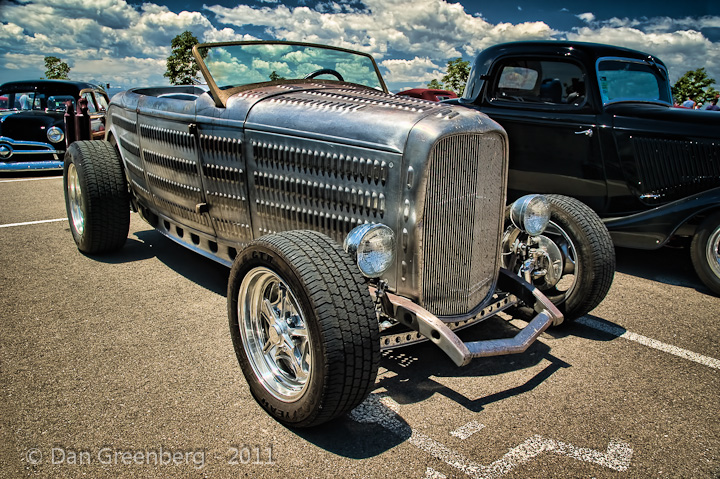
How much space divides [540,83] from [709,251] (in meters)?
2.29

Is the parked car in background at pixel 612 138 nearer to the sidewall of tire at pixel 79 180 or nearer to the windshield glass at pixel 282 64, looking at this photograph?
the windshield glass at pixel 282 64

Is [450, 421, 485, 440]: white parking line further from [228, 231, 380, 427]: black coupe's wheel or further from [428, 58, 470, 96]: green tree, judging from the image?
[428, 58, 470, 96]: green tree

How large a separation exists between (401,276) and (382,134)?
0.73m

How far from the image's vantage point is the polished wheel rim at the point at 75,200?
4.84m

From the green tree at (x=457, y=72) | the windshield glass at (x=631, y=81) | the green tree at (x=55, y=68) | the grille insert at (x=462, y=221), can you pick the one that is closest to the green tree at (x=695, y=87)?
the green tree at (x=457, y=72)

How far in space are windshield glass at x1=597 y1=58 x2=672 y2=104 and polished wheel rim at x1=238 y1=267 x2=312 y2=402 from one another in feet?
13.2

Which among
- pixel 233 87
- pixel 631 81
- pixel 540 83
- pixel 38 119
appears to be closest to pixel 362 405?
pixel 233 87

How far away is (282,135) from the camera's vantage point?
297 cm

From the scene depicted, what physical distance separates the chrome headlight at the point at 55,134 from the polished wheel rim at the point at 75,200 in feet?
19.2

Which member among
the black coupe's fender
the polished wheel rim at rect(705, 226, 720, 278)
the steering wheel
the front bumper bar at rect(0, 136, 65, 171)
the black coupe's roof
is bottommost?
the polished wheel rim at rect(705, 226, 720, 278)

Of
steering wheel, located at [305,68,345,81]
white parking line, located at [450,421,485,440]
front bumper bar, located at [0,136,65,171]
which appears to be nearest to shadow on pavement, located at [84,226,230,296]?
steering wheel, located at [305,68,345,81]

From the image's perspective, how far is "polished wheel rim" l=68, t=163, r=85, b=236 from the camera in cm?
484

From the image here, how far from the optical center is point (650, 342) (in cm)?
335

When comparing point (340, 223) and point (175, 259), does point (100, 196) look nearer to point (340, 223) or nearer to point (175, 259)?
point (175, 259)
